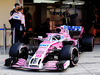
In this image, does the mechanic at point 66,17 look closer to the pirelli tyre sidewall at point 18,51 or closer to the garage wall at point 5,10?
the garage wall at point 5,10

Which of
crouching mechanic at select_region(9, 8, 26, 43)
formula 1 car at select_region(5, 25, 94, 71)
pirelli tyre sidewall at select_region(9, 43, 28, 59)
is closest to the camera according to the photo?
formula 1 car at select_region(5, 25, 94, 71)

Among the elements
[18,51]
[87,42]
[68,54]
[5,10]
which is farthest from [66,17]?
[68,54]

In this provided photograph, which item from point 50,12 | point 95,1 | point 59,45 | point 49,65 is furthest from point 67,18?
point 49,65

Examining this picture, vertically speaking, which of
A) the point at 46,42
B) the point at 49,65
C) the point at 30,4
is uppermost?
the point at 30,4

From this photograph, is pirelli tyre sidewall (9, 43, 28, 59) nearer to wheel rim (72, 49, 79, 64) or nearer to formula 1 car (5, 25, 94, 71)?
formula 1 car (5, 25, 94, 71)

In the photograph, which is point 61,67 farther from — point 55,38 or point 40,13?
point 40,13

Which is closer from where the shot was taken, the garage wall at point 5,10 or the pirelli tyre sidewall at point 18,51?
the pirelli tyre sidewall at point 18,51

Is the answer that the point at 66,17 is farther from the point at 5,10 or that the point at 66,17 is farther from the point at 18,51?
the point at 18,51

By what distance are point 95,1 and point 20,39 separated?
7603 mm

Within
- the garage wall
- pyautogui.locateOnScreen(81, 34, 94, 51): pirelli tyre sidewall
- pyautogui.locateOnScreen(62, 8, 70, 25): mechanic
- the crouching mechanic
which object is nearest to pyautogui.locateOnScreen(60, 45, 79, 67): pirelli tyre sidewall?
pyautogui.locateOnScreen(81, 34, 94, 51): pirelli tyre sidewall

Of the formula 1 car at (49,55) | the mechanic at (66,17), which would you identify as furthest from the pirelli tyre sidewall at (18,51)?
the mechanic at (66,17)

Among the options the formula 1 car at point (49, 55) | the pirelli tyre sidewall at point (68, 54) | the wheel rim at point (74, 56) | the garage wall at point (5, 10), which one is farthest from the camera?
the garage wall at point (5, 10)

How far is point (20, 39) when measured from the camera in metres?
10.6

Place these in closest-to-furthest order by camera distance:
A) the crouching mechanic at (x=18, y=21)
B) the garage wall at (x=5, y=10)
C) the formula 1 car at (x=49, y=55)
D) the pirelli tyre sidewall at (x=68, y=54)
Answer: the formula 1 car at (x=49, y=55)
the pirelli tyre sidewall at (x=68, y=54)
the crouching mechanic at (x=18, y=21)
the garage wall at (x=5, y=10)
